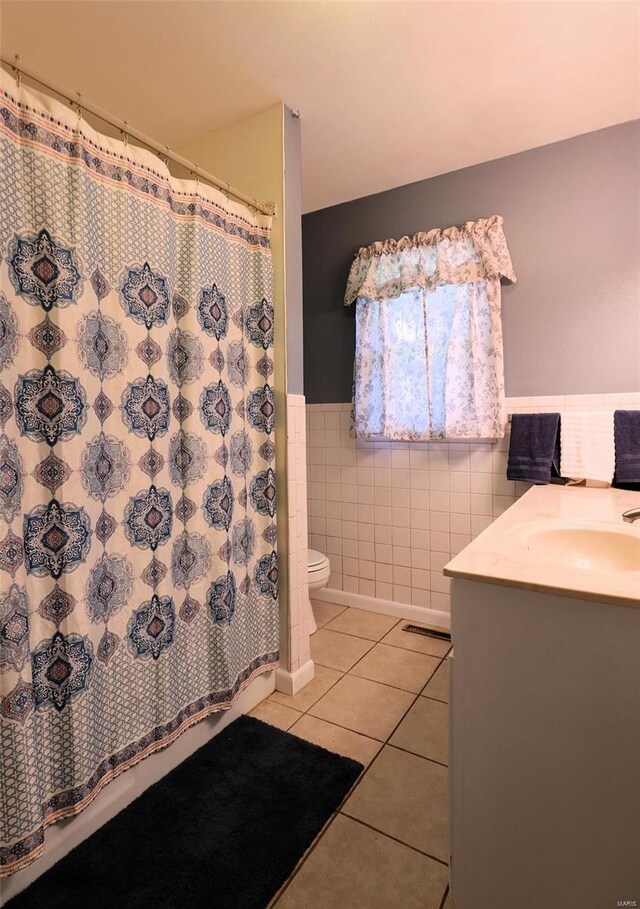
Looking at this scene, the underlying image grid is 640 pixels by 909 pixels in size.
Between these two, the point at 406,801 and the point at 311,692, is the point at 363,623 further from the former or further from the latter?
the point at 406,801

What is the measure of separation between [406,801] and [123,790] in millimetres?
824

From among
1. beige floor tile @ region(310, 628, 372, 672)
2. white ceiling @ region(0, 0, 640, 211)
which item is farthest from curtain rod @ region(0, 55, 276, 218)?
beige floor tile @ region(310, 628, 372, 672)

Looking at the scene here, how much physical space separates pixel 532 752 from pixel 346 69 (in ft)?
6.86

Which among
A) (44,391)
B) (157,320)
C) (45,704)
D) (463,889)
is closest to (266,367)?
(157,320)

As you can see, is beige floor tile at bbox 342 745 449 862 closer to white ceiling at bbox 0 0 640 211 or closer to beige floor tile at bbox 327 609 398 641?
beige floor tile at bbox 327 609 398 641

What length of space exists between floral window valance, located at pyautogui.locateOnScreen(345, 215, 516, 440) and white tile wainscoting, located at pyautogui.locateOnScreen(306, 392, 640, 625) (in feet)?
0.51

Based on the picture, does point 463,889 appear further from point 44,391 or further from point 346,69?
point 346,69

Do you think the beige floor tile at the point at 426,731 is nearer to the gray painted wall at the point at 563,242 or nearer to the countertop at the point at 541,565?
the countertop at the point at 541,565

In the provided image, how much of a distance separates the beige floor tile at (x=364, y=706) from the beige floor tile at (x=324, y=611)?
0.60 metres

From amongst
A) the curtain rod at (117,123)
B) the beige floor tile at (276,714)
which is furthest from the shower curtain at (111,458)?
the beige floor tile at (276,714)

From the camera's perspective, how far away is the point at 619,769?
2.56 feet

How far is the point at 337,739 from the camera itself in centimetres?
159

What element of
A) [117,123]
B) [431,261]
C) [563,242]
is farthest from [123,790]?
[563,242]

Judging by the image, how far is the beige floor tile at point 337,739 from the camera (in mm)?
1522
